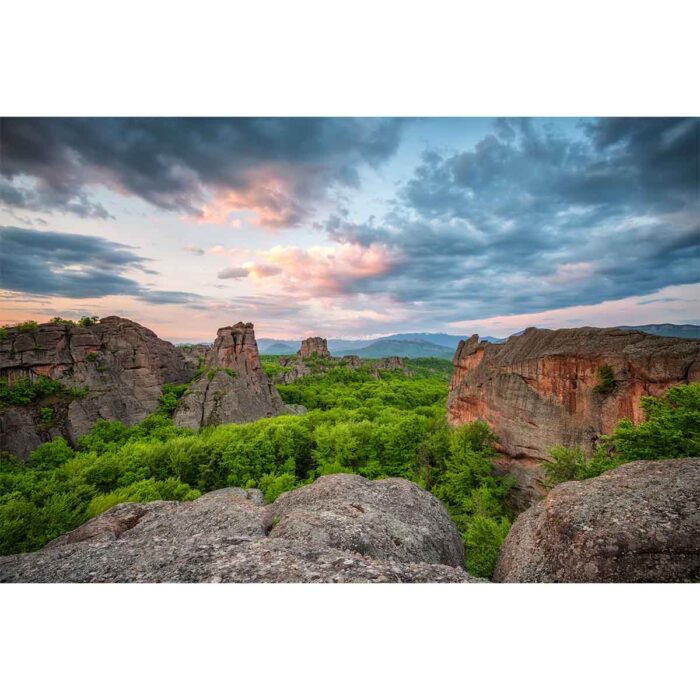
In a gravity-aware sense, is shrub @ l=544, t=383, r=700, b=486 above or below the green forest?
above

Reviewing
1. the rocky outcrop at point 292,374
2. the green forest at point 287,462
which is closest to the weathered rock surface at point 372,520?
the green forest at point 287,462

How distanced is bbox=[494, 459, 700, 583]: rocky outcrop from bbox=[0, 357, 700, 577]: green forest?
1.32m

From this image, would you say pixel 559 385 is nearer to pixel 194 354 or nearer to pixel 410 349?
pixel 410 349

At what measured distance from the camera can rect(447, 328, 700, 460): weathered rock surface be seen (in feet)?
22.4

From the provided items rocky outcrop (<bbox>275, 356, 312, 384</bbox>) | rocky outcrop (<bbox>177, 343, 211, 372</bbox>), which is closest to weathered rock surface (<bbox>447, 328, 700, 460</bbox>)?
rocky outcrop (<bbox>177, 343, 211, 372</bbox>)

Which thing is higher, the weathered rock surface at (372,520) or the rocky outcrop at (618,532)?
the rocky outcrop at (618,532)

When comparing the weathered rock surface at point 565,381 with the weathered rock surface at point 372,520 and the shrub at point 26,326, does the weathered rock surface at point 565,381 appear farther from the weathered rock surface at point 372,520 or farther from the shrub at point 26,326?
the shrub at point 26,326

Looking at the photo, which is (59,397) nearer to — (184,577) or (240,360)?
(240,360)

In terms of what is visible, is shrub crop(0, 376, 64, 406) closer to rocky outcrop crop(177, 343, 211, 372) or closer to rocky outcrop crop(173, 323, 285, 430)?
rocky outcrop crop(173, 323, 285, 430)

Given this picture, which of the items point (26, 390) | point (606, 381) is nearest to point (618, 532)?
point (606, 381)

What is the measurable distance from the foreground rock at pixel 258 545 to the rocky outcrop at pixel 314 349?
48546 millimetres

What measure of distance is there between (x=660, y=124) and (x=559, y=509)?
6468mm

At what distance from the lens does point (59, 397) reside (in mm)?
13727

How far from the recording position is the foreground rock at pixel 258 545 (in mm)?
3654
